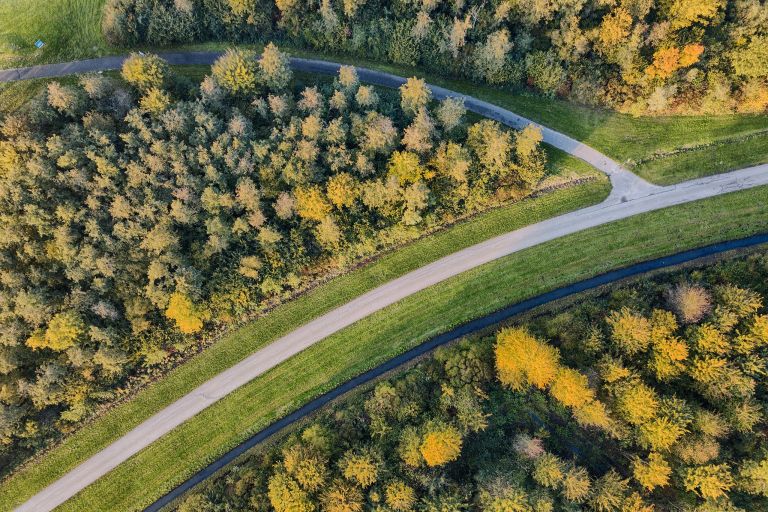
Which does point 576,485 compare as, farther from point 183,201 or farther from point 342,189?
point 183,201

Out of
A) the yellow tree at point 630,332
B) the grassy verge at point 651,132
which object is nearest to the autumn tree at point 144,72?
the grassy verge at point 651,132

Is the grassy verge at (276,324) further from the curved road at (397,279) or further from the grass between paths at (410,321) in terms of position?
the grass between paths at (410,321)

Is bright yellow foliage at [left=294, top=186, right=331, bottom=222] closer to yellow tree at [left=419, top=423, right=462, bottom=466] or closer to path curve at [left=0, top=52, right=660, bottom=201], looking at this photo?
path curve at [left=0, top=52, right=660, bottom=201]

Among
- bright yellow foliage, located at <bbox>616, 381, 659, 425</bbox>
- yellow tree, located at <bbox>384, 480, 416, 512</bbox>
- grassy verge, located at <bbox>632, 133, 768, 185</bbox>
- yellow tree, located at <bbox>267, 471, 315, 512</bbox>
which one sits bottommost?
yellow tree, located at <bbox>267, 471, 315, 512</bbox>

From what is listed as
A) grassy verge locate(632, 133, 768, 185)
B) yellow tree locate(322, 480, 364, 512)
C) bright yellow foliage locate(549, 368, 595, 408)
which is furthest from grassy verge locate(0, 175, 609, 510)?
bright yellow foliage locate(549, 368, 595, 408)

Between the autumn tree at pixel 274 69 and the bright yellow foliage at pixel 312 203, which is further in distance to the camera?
the autumn tree at pixel 274 69

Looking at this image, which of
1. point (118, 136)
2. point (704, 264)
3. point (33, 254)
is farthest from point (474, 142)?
point (33, 254)

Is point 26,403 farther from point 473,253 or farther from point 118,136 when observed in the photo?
point 473,253
